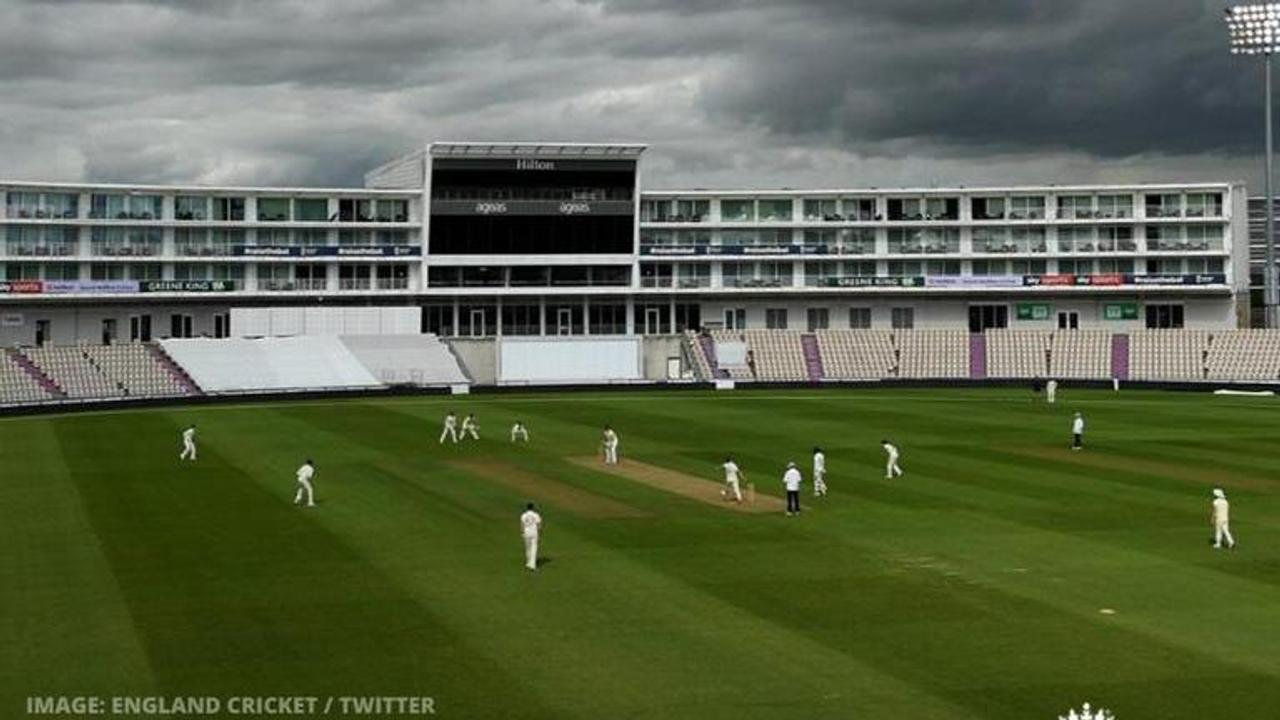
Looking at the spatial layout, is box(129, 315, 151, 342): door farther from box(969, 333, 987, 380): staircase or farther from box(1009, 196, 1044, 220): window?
box(1009, 196, 1044, 220): window

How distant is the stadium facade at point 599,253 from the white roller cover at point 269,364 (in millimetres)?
7700

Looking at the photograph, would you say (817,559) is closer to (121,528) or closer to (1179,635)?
(1179,635)

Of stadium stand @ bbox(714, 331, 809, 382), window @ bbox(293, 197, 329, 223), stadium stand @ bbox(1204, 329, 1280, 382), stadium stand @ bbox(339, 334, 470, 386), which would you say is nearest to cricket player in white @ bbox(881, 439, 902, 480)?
stadium stand @ bbox(714, 331, 809, 382)

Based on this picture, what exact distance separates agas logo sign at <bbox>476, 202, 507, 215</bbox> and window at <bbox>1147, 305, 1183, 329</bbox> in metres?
52.9

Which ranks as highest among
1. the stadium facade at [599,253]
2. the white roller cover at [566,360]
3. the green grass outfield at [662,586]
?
the stadium facade at [599,253]

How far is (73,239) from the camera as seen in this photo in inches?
4067

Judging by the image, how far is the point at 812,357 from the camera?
4304 inches

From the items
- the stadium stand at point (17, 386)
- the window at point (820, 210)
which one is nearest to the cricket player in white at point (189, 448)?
the stadium stand at point (17, 386)

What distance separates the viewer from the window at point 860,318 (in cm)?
11788

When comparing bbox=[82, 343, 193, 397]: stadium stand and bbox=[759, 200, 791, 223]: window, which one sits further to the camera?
bbox=[759, 200, 791, 223]: window

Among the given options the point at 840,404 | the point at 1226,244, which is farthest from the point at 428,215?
the point at 1226,244

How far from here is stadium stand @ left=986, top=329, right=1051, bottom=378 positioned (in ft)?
350

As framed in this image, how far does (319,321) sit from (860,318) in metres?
43.5

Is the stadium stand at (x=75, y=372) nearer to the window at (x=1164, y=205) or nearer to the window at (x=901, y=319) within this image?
the window at (x=901, y=319)
